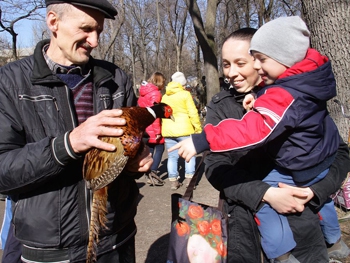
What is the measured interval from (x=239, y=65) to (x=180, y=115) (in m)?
4.76

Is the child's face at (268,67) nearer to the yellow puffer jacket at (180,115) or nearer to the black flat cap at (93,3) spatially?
the black flat cap at (93,3)

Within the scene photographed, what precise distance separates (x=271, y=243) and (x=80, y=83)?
1640mm

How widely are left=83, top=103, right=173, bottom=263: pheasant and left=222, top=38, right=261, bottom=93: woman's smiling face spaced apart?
80cm

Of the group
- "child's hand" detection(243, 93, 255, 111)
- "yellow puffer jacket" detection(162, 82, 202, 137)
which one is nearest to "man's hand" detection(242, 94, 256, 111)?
"child's hand" detection(243, 93, 255, 111)

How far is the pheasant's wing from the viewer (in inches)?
76.6

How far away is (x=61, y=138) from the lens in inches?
70.5

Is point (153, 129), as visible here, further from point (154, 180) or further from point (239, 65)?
point (239, 65)

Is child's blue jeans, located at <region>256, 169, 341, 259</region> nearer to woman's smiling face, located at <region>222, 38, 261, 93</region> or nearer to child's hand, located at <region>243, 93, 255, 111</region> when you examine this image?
child's hand, located at <region>243, 93, 255, 111</region>

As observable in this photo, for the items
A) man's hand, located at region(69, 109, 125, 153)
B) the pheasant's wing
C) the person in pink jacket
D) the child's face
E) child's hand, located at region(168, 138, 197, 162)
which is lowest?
the person in pink jacket

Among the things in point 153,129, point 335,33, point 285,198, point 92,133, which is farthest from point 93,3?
point 153,129

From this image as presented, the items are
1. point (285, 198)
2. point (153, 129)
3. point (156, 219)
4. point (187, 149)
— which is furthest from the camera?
point (153, 129)

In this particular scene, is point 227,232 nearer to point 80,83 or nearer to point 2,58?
point 80,83

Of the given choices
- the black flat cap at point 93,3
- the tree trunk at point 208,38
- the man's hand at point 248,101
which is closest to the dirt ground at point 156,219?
the man's hand at point 248,101

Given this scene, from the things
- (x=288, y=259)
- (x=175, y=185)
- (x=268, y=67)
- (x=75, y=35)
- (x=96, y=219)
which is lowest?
(x=175, y=185)
